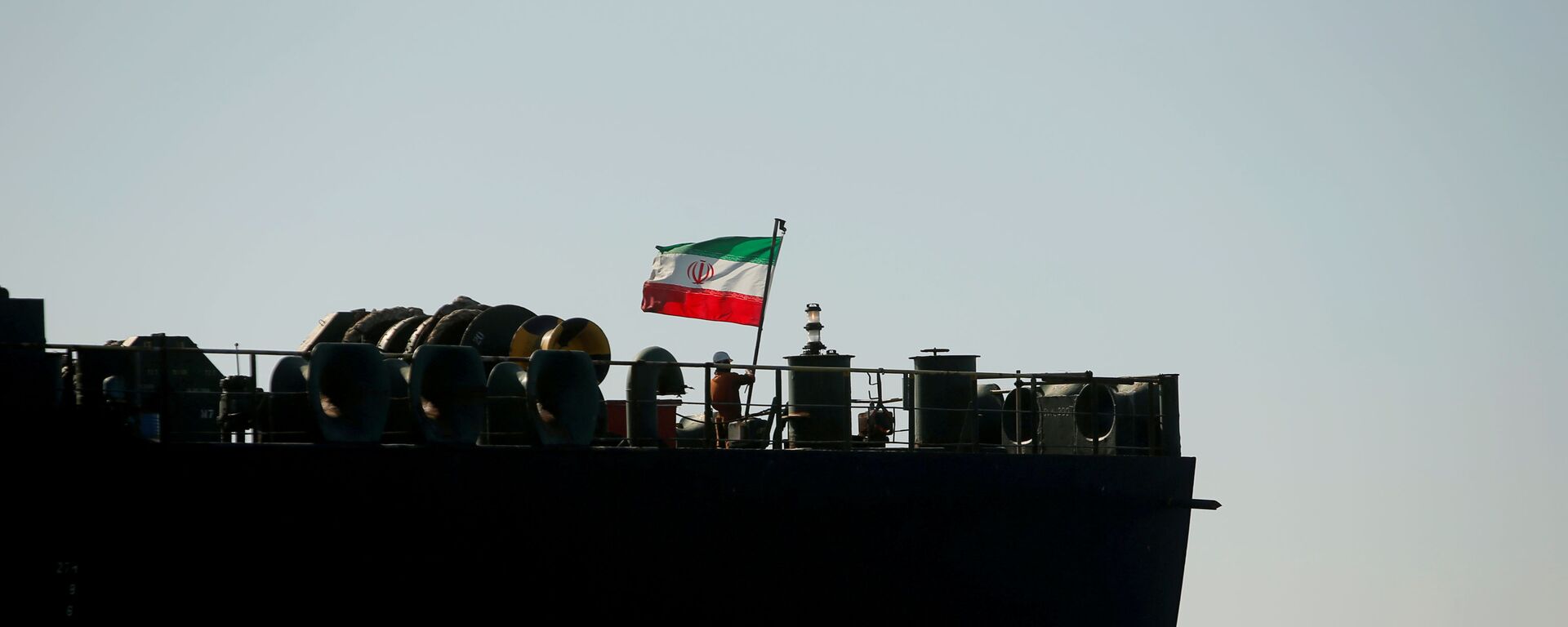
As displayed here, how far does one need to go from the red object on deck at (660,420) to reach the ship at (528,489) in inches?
5.9

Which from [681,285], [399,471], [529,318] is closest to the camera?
[399,471]

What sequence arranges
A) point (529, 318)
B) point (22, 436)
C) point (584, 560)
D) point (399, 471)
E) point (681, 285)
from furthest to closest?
point (681, 285), point (529, 318), point (584, 560), point (399, 471), point (22, 436)

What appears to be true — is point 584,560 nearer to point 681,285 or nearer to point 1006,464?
point 1006,464

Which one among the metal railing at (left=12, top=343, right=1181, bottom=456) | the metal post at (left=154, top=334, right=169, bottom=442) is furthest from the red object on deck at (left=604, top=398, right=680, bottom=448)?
the metal post at (left=154, top=334, right=169, bottom=442)

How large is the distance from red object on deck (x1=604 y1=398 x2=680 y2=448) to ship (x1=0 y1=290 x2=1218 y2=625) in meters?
0.15

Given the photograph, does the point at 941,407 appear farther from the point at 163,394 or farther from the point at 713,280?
the point at 163,394

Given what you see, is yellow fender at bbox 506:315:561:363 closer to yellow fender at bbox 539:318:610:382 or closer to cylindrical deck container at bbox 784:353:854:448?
yellow fender at bbox 539:318:610:382

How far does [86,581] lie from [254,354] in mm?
2158

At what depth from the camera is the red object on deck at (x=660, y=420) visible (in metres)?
18.8

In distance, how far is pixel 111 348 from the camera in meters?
14.0

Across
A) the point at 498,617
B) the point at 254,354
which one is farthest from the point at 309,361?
the point at 498,617

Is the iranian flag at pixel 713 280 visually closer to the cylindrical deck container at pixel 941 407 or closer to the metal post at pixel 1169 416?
the cylindrical deck container at pixel 941 407

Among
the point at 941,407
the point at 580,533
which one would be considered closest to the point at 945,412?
the point at 941,407

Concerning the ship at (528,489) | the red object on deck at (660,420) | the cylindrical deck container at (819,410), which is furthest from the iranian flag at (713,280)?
the red object on deck at (660,420)
